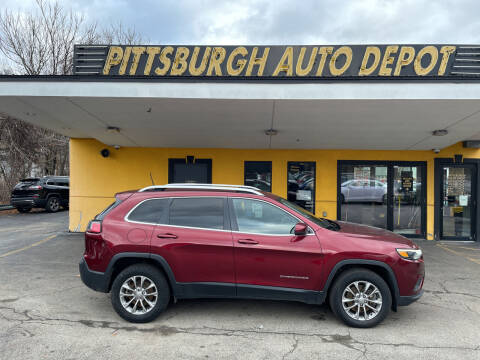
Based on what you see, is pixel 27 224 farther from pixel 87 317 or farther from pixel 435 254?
pixel 435 254

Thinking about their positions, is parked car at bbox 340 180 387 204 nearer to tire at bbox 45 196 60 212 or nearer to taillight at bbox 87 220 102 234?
taillight at bbox 87 220 102 234

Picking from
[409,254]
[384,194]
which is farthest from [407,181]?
[409,254]

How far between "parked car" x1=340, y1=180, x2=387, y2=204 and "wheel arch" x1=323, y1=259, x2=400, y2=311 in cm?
588

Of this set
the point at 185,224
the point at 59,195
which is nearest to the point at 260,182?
the point at 185,224

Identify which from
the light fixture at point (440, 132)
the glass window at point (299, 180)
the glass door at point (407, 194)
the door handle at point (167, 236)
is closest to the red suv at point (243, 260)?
the door handle at point (167, 236)

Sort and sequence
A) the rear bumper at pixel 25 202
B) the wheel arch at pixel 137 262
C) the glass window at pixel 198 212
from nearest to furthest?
the wheel arch at pixel 137 262, the glass window at pixel 198 212, the rear bumper at pixel 25 202

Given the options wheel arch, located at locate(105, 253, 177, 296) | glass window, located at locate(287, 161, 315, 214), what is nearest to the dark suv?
glass window, located at locate(287, 161, 315, 214)

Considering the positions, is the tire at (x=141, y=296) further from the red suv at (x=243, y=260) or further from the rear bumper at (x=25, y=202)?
the rear bumper at (x=25, y=202)

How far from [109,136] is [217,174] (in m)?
3.30

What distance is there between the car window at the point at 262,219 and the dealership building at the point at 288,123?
89.6 inches

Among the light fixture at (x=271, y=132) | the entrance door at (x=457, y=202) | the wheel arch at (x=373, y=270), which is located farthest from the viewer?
the entrance door at (x=457, y=202)

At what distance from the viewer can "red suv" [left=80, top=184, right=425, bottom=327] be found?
3.74 m

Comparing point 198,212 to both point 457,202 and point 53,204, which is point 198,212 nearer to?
point 457,202

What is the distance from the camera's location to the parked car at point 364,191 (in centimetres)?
947
